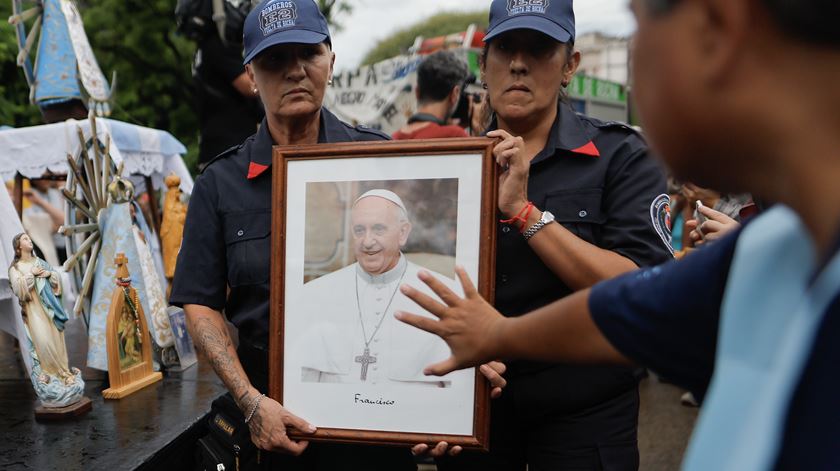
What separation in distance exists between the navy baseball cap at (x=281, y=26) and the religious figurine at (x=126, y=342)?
216 cm

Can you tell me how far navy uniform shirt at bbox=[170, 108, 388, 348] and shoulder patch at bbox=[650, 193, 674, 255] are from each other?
3.74 feet

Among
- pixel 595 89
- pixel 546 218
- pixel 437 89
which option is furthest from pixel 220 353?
pixel 595 89

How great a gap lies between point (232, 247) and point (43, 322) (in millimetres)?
1669

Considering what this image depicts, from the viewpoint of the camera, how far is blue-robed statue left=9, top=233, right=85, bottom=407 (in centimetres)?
327

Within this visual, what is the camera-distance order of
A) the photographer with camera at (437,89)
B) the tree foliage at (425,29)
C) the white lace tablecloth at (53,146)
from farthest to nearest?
the tree foliage at (425,29) < the photographer with camera at (437,89) < the white lace tablecloth at (53,146)

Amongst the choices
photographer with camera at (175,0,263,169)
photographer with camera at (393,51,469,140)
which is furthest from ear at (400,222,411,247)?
photographer with camera at (393,51,469,140)

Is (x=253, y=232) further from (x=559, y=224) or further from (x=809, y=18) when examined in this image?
(x=809, y=18)

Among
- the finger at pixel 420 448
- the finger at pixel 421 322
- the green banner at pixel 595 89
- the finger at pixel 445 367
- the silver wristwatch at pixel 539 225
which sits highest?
the green banner at pixel 595 89

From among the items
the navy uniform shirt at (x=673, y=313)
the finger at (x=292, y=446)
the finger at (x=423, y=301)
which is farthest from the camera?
the finger at (x=292, y=446)

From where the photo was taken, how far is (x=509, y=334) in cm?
140

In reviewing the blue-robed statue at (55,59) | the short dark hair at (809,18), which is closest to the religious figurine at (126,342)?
the blue-robed statue at (55,59)

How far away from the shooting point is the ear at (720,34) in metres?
0.76

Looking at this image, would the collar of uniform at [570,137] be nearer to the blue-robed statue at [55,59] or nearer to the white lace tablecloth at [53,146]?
the white lace tablecloth at [53,146]

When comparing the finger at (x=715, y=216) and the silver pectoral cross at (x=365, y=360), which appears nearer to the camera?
the silver pectoral cross at (x=365, y=360)
